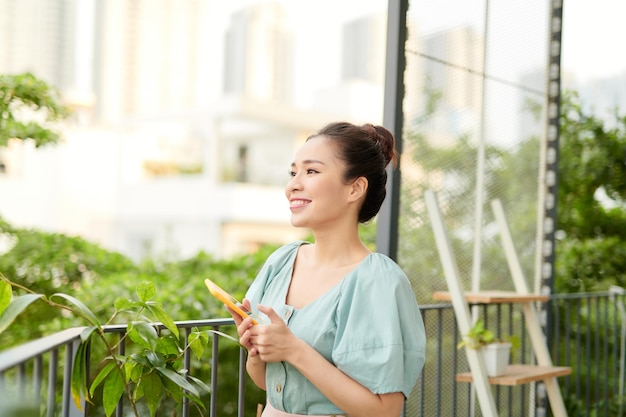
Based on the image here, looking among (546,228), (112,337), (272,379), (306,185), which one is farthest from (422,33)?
(112,337)

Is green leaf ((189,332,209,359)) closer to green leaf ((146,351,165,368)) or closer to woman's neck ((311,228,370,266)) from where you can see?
green leaf ((146,351,165,368))

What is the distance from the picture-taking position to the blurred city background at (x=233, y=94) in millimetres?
3018

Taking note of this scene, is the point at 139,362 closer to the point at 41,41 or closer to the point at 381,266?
the point at 381,266

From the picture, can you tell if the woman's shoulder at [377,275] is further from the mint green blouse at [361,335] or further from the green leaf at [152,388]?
the green leaf at [152,388]

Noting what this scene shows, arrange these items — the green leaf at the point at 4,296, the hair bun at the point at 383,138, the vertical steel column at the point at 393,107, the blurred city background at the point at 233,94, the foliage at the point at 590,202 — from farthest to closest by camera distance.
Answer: the foliage at the point at 590,202 < the blurred city background at the point at 233,94 < the vertical steel column at the point at 393,107 < the hair bun at the point at 383,138 < the green leaf at the point at 4,296

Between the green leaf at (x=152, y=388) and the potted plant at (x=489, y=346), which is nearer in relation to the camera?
the green leaf at (x=152, y=388)

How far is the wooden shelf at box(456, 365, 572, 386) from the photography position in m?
2.58

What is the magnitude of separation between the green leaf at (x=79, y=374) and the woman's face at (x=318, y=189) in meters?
0.44

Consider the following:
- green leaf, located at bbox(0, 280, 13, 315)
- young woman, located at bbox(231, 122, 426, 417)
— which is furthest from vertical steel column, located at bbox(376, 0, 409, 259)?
green leaf, located at bbox(0, 280, 13, 315)

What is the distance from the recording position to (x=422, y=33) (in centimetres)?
275

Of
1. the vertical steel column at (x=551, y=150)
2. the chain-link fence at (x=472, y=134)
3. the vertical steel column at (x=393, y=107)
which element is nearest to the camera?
the vertical steel column at (x=393, y=107)

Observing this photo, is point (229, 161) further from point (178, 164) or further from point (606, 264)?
point (606, 264)

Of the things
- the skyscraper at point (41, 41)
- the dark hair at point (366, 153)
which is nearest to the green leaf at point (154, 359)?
the dark hair at point (366, 153)

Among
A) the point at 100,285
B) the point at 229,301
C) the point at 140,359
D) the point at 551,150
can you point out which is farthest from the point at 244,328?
the point at 100,285
